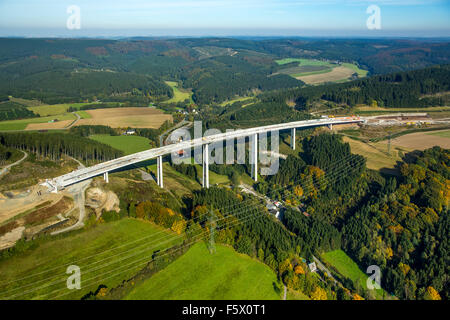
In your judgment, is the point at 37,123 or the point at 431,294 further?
the point at 37,123

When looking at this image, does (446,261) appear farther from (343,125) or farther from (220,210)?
(343,125)

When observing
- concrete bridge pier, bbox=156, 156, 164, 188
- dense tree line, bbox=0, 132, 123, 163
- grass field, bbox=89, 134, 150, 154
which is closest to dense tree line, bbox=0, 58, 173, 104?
grass field, bbox=89, 134, 150, 154

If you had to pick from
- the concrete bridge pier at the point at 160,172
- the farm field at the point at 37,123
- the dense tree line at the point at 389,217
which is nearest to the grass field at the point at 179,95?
the farm field at the point at 37,123

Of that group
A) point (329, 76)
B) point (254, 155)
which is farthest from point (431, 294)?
point (329, 76)

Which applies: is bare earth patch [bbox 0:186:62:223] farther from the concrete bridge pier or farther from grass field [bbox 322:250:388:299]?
grass field [bbox 322:250:388:299]

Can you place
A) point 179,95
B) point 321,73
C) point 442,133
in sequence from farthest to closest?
1. point 321,73
2. point 179,95
3. point 442,133

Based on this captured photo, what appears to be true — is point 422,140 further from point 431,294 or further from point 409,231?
point 431,294
